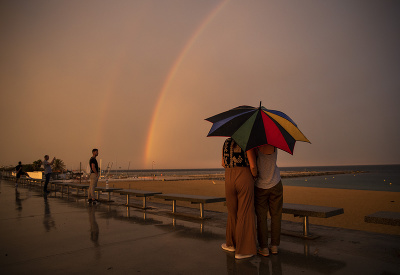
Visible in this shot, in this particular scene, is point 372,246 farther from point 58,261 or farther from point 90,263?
point 58,261

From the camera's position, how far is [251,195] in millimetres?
→ 4254

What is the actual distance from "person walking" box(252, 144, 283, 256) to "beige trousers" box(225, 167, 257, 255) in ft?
0.59

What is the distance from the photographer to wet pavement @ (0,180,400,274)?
366 cm

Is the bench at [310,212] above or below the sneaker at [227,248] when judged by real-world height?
above

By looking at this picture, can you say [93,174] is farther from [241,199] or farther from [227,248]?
[241,199]

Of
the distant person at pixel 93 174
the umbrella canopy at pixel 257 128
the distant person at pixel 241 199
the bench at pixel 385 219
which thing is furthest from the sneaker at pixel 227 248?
the distant person at pixel 93 174

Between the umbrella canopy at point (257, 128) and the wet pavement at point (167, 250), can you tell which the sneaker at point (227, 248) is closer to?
the wet pavement at point (167, 250)

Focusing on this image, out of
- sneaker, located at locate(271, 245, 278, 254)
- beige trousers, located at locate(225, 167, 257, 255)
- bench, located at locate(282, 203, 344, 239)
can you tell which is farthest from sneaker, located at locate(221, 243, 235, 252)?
bench, located at locate(282, 203, 344, 239)

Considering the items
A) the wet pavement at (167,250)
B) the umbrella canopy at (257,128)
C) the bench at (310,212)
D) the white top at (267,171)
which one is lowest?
the wet pavement at (167,250)

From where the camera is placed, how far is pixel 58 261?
3.98 meters

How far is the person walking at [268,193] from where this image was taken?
4305 millimetres

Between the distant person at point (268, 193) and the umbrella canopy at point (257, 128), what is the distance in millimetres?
356

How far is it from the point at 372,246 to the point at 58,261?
4.95m

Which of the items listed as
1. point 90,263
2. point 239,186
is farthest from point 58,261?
point 239,186
